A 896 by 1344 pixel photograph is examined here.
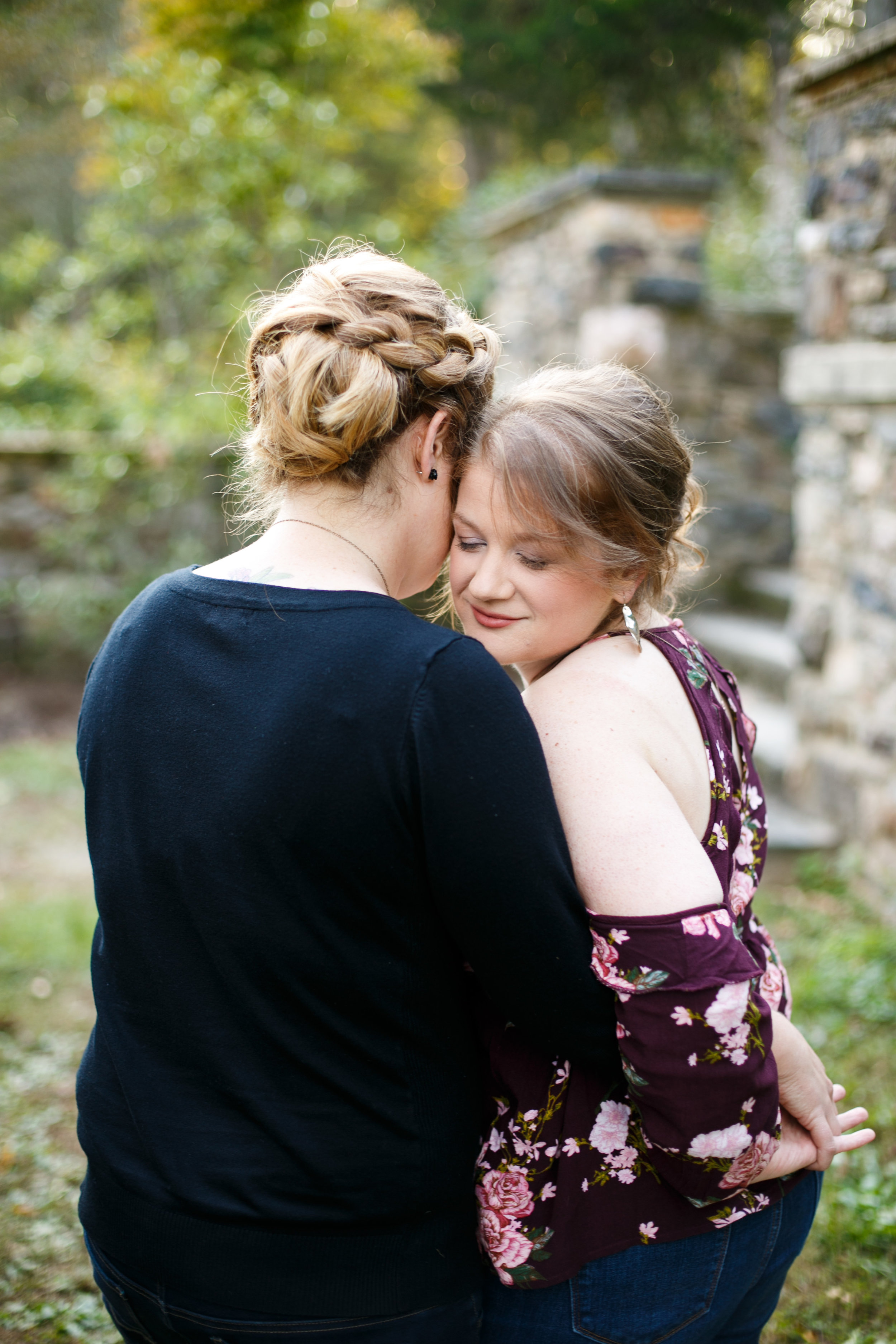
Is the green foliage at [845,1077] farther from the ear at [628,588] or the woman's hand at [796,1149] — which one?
the ear at [628,588]

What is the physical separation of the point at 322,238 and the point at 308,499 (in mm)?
6611

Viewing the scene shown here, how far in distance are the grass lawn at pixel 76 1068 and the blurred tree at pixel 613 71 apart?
6.62m

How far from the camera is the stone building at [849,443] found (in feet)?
12.3

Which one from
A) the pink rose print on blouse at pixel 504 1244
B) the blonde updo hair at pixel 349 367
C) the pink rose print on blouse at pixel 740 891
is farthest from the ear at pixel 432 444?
the pink rose print on blouse at pixel 504 1244

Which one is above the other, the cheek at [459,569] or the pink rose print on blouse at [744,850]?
the cheek at [459,569]

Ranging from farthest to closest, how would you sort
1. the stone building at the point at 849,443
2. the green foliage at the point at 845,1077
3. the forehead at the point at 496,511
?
the stone building at the point at 849,443, the green foliage at the point at 845,1077, the forehead at the point at 496,511

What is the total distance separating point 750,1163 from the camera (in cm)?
115

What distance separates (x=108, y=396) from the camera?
7523mm

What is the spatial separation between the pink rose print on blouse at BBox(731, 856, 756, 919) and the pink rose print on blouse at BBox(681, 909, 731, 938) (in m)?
0.21

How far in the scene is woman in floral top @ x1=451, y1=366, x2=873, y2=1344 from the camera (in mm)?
1072

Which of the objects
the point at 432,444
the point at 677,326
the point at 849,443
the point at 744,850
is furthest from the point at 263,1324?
the point at 677,326

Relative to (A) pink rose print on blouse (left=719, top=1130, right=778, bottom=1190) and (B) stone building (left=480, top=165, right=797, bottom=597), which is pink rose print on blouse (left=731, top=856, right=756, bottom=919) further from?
(B) stone building (left=480, top=165, right=797, bottom=597)

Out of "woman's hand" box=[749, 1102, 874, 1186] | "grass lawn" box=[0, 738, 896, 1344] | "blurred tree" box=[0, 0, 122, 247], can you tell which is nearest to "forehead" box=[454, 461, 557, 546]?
"woman's hand" box=[749, 1102, 874, 1186]

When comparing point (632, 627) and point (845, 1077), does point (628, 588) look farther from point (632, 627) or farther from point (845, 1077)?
point (845, 1077)
